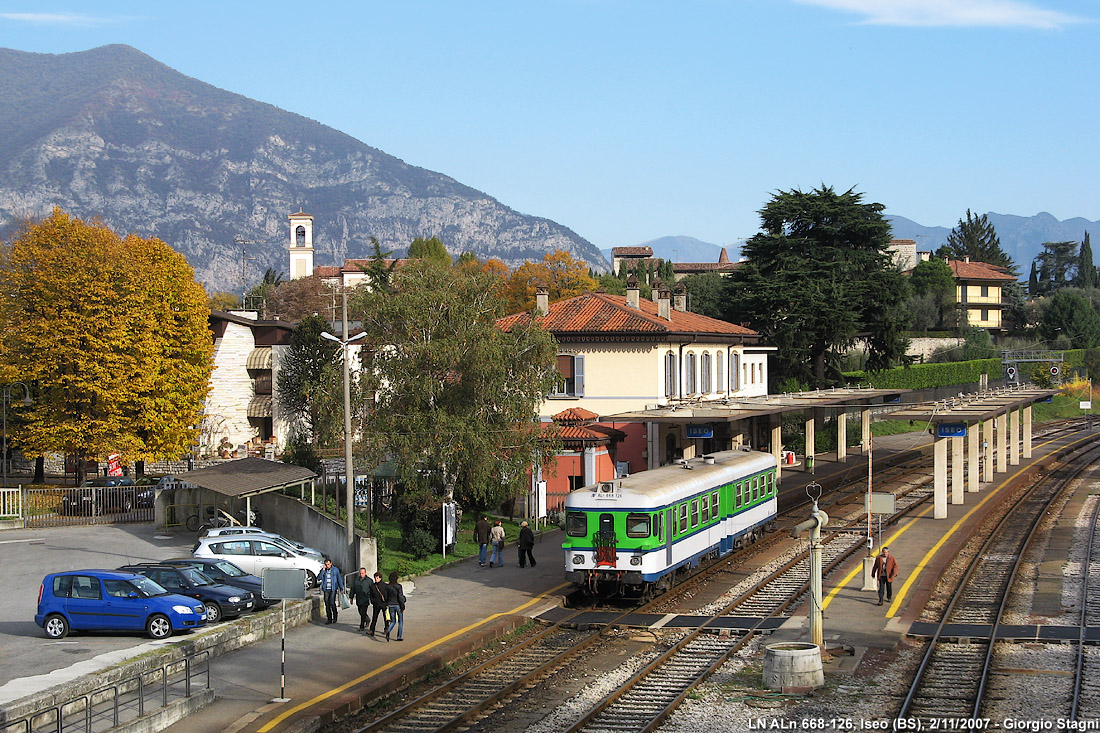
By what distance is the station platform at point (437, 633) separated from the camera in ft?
53.2

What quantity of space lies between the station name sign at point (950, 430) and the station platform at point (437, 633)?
385 centimetres

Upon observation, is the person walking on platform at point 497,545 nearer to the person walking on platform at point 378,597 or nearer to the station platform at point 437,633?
the station platform at point 437,633

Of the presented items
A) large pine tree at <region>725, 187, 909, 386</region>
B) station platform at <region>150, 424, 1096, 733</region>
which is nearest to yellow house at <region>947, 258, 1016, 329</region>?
large pine tree at <region>725, 187, 909, 386</region>

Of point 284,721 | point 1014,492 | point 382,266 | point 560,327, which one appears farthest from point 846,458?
point 284,721

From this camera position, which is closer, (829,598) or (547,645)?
(547,645)

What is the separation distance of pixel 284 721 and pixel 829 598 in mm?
14001

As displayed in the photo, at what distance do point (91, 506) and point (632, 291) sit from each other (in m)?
25.9

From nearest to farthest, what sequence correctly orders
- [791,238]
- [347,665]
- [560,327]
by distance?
[347,665] → [560,327] → [791,238]

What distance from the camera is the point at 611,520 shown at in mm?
23484

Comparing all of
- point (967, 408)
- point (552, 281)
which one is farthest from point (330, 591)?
point (552, 281)

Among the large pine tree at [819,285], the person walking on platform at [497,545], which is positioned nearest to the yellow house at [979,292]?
the large pine tree at [819,285]

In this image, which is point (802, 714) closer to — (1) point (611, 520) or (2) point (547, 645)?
(2) point (547, 645)

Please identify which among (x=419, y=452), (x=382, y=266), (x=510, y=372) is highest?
(x=382, y=266)

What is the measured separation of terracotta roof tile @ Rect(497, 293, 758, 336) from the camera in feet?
151
